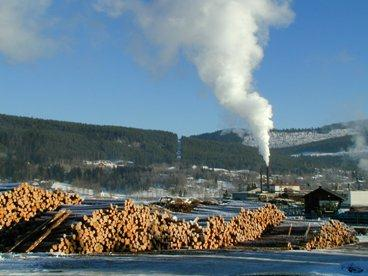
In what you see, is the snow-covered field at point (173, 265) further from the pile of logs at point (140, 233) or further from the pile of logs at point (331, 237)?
the pile of logs at point (331, 237)

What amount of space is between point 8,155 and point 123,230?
16807 cm

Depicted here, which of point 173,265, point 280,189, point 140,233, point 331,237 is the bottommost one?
point 173,265

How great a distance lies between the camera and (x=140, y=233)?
23391 millimetres

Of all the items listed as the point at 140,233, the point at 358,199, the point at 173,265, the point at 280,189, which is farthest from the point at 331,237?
the point at 280,189

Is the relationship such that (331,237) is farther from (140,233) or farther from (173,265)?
(173,265)

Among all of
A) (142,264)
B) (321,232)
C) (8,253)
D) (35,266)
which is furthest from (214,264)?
(321,232)

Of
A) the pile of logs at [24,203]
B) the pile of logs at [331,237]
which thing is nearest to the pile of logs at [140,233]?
the pile of logs at [24,203]

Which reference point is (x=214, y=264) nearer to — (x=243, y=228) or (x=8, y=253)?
(x=8, y=253)

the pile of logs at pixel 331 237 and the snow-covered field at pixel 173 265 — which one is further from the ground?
the pile of logs at pixel 331 237

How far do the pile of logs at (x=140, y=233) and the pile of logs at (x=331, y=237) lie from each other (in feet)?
11.2

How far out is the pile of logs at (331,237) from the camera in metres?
28.1

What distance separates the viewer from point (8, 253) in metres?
20.5

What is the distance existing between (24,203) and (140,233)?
14.1 feet

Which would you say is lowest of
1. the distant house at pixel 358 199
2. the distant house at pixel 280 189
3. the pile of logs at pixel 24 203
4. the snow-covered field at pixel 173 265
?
the snow-covered field at pixel 173 265
